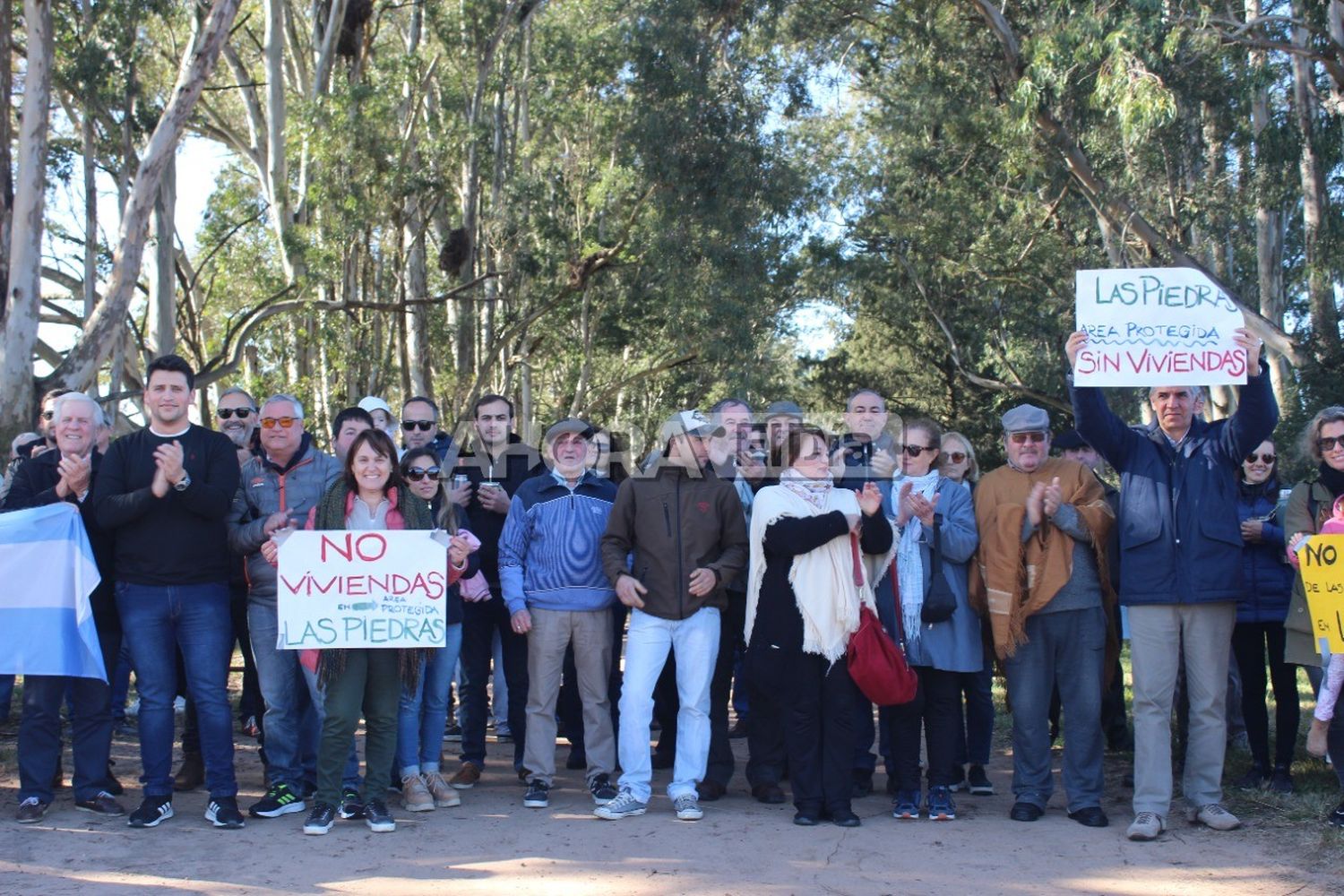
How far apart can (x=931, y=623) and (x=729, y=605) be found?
1.18 metres

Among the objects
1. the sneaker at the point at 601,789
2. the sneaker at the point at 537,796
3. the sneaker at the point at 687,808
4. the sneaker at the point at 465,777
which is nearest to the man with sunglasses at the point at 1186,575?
the sneaker at the point at 687,808

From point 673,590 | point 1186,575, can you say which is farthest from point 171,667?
point 1186,575

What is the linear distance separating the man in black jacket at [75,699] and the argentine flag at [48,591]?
0.44 feet

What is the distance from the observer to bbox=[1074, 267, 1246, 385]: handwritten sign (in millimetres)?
6273

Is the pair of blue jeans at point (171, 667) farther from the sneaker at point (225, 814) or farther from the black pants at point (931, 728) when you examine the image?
the black pants at point (931, 728)

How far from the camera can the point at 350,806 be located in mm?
6238

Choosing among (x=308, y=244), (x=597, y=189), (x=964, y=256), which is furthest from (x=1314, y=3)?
(x=308, y=244)

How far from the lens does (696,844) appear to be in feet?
19.5

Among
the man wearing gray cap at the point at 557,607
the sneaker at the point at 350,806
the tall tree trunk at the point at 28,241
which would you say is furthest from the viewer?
the tall tree trunk at the point at 28,241

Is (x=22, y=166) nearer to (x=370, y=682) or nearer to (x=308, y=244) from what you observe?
(x=308, y=244)

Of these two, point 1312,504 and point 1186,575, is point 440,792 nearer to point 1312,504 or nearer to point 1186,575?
point 1186,575

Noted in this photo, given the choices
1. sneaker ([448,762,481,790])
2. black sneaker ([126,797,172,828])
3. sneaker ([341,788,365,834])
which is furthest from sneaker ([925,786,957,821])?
black sneaker ([126,797,172,828])

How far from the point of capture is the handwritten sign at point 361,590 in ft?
20.2

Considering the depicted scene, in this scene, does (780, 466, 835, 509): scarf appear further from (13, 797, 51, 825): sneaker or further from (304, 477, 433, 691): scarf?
(13, 797, 51, 825): sneaker
